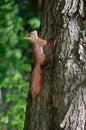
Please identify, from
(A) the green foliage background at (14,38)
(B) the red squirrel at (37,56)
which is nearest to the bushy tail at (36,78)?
(B) the red squirrel at (37,56)

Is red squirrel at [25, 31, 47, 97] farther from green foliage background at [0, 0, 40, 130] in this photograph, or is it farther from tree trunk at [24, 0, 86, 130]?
green foliage background at [0, 0, 40, 130]

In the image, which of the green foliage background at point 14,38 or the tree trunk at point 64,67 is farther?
the green foliage background at point 14,38

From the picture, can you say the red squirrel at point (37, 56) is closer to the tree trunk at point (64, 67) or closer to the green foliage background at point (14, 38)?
the tree trunk at point (64, 67)

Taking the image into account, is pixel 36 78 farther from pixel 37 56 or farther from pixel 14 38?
pixel 14 38

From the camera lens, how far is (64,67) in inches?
77.3

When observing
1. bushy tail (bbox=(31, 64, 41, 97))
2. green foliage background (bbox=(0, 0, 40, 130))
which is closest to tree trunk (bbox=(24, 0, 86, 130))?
bushy tail (bbox=(31, 64, 41, 97))

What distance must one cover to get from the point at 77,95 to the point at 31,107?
0.37m

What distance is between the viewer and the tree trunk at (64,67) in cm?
193

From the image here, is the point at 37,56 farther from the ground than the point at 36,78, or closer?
farther from the ground

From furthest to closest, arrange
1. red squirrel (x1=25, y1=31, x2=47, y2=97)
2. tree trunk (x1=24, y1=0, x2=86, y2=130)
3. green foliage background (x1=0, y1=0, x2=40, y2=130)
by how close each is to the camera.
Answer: green foliage background (x1=0, y1=0, x2=40, y2=130) → red squirrel (x1=25, y1=31, x2=47, y2=97) → tree trunk (x1=24, y1=0, x2=86, y2=130)

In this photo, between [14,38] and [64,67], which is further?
[14,38]

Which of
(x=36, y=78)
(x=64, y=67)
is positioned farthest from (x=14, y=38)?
(x=64, y=67)

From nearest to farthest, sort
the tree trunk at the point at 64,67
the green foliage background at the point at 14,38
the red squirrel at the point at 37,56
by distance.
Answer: the tree trunk at the point at 64,67 → the red squirrel at the point at 37,56 → the green foliage background at the point at 14,38

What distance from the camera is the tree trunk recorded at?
1928 mm
